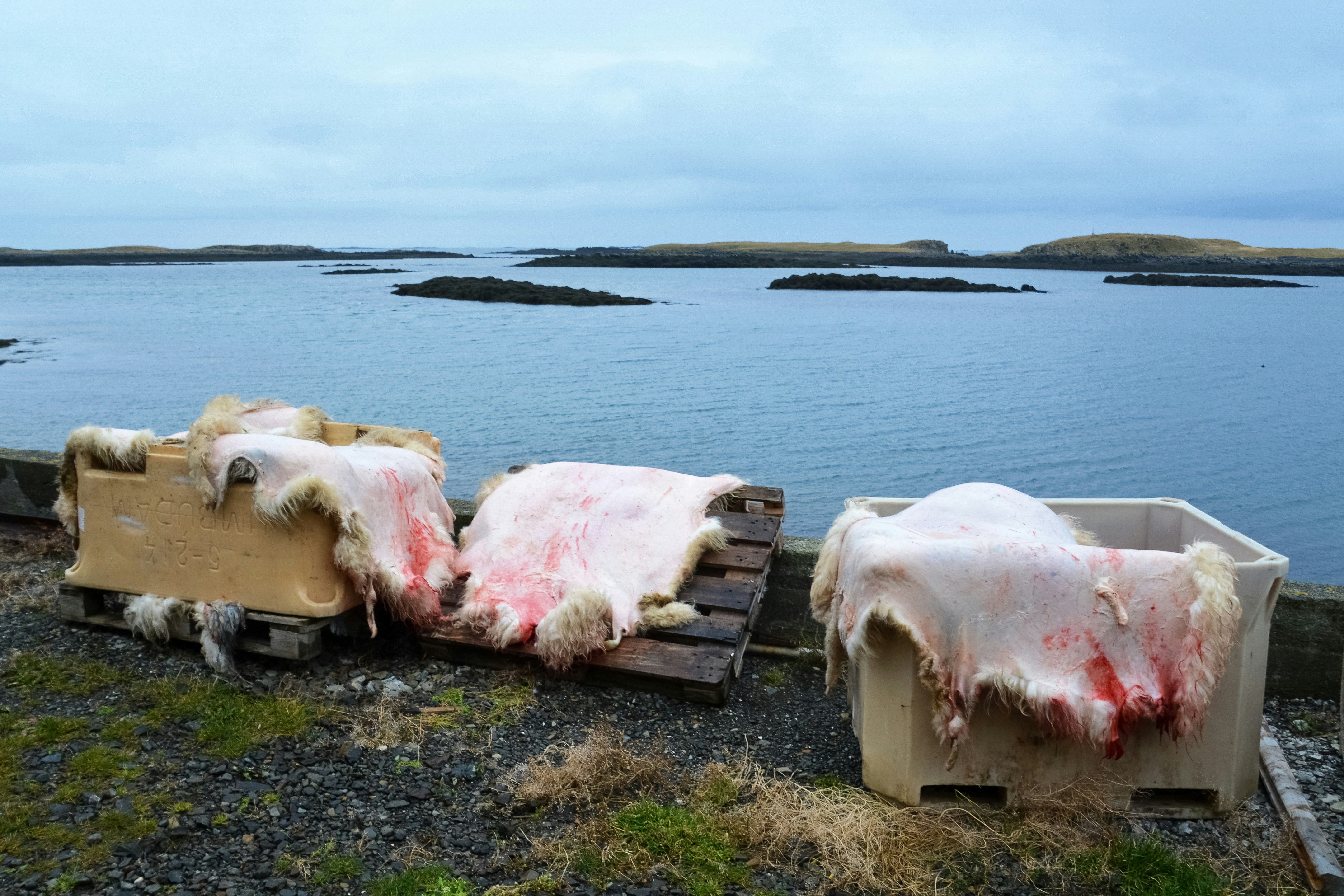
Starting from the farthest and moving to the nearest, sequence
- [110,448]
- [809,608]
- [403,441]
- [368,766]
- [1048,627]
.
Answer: [403,441] → [809,608] → [110,448] → [368,766] → [1048,627]

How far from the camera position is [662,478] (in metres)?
5.51

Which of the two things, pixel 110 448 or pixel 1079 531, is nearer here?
pixel 1079 531

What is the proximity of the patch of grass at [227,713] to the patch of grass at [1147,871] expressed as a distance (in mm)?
2997

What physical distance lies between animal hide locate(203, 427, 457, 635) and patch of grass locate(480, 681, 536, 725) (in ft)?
1.98

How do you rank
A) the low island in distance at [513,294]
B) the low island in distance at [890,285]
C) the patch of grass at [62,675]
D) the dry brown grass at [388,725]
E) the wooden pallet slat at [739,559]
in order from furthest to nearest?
the low island in distance at [890,285] → the low island in distance at [513,294] → the wooden pallet slat at [739,559] → the patch of grass at [62,675] → the dry brown grass at [388,725]

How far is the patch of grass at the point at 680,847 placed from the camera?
302cm

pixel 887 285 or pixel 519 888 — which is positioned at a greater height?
pixel 887 285

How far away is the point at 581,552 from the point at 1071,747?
8.55 feet

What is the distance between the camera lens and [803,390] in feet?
60.4

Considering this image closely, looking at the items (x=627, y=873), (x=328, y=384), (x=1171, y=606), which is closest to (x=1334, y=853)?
(x=1171, y=606)

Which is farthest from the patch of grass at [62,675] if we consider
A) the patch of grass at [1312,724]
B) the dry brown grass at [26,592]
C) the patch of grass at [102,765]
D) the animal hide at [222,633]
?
the patch of grass at [1312,724]

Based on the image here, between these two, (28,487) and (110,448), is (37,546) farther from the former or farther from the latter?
(110,448)

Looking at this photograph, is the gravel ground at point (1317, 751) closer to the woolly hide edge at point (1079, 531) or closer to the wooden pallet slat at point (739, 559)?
the woolly hide edge at point (1079, 531)

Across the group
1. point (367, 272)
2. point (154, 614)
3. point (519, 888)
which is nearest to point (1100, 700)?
point (519, 888)
